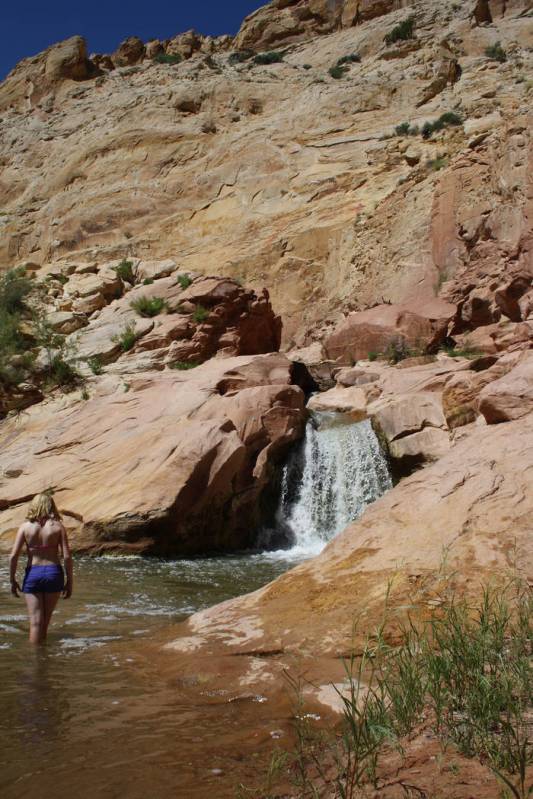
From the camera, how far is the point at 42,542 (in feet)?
18.7

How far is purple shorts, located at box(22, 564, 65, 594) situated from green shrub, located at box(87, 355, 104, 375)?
11.4m

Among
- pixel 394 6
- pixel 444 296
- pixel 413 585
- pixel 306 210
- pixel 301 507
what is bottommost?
pixel 301 507

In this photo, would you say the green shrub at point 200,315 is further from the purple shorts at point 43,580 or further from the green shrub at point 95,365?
the purple shorts at point 43,580

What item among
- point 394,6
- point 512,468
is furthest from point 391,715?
point 394,6

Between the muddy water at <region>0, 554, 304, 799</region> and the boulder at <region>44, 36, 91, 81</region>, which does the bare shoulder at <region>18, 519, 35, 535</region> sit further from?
the boulder at <region>44, 36, 91, 81</region>

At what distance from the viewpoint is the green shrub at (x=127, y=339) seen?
57.0ft

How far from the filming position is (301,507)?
13.3 m

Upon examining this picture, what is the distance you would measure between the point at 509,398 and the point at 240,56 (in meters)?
49.8

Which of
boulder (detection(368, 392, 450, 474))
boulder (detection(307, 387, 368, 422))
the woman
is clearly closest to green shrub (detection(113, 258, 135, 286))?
boulder (detection(307, 387, 368, 422))

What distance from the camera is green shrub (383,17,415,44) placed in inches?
1594

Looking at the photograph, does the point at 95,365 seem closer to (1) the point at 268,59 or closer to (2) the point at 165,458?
(2) the point at 165,458

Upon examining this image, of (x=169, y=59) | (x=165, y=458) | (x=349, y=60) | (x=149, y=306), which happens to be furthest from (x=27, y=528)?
(x=169, y=59)

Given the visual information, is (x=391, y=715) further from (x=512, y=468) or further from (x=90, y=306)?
(x=90, y=306)

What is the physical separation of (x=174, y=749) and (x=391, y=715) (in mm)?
1073
